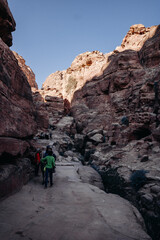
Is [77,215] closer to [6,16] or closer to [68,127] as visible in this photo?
[6,16]

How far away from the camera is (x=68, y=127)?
24312 millimetres

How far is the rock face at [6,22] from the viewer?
662cm

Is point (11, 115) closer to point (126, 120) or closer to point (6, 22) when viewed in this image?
point (6, 22)

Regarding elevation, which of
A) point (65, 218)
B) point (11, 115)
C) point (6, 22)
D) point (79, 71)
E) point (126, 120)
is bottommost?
point (65, 218)

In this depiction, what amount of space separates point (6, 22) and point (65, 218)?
894cm

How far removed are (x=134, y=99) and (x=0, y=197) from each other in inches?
634

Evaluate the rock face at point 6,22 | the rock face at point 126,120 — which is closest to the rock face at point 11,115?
the rock face at point 6,22

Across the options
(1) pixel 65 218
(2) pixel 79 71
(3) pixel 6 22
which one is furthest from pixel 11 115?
(2) pixel 79 71

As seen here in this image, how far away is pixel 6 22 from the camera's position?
22.8 feet

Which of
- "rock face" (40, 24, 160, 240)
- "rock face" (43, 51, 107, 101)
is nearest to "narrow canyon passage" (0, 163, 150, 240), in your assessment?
"rock face" (40, 24, 160, 240)

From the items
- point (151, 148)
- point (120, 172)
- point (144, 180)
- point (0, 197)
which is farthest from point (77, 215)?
point (151, 148)

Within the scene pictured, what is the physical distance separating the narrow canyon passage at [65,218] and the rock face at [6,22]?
7794mm

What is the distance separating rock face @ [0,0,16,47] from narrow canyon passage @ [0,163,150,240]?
25.6 ft

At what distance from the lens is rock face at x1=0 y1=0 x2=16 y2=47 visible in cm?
662
